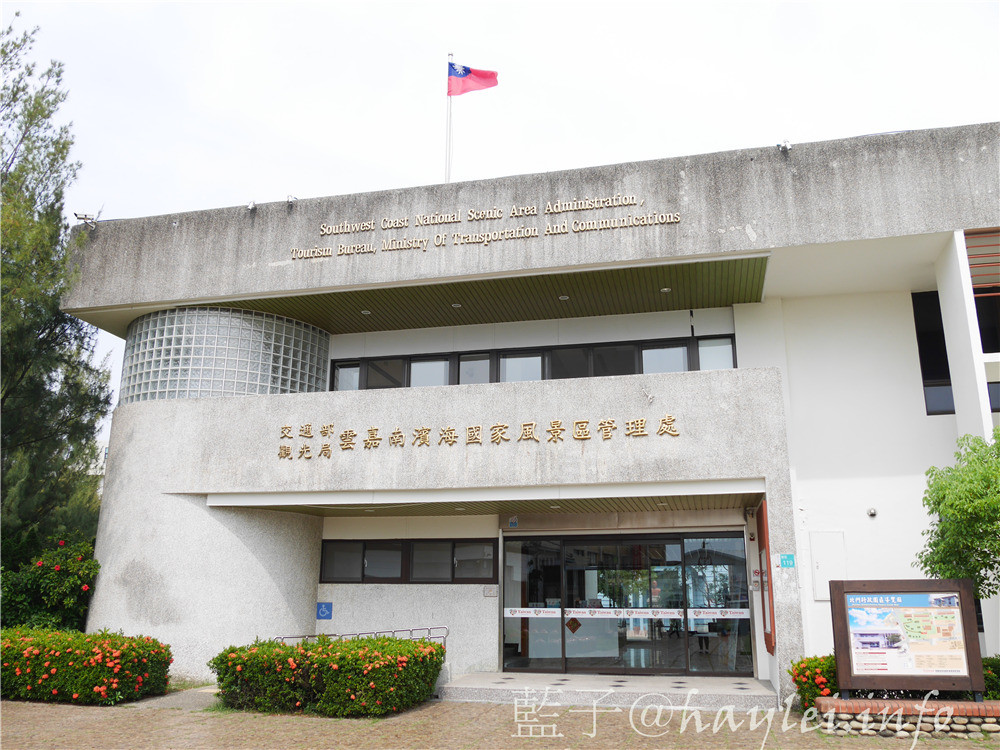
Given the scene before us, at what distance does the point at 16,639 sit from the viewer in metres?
11.4

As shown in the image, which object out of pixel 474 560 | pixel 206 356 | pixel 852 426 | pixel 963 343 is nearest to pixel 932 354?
pixel 963 343

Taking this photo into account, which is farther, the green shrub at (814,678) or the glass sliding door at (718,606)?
the glass sliding door at (718,606)

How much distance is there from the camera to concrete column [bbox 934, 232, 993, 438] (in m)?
11.0

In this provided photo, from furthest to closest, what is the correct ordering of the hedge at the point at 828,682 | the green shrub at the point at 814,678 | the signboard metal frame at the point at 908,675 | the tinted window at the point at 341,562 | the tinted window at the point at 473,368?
the tinted window at the point at 341,562, the tinted window at the point at 473,368, the green shrub at the point at 814,678, the hedge at the point at 828,682, the signboard metal frame at the point at 908,675

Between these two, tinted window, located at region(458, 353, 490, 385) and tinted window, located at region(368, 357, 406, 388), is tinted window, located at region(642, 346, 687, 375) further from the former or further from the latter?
Answer: tinted window, located at region(368, 357, 406, 388)

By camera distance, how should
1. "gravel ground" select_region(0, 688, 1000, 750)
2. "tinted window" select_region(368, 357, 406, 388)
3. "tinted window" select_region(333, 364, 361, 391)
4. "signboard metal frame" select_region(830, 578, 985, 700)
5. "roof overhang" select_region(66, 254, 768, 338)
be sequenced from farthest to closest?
"tinted window" select_region(333, 364, 361, 391) → "tinted window" select_region(368, 357, 406, 388) → "roof overhang" select_region(66, 254, 768, 338) → "signboard metal frame" select_region(830, 578, 985, 700) → "gravel ground" select_region(0, 688, 1000, 750)

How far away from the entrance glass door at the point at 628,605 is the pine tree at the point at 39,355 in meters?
8.38

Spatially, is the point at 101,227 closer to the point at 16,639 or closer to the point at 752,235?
the point at 16,639

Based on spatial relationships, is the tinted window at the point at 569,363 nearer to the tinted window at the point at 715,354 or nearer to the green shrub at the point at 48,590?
the tinted window at the point at 715,354

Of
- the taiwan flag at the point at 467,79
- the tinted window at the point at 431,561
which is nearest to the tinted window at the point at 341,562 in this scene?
the tinted window at the point at 431,561

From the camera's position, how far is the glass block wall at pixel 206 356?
13992mm

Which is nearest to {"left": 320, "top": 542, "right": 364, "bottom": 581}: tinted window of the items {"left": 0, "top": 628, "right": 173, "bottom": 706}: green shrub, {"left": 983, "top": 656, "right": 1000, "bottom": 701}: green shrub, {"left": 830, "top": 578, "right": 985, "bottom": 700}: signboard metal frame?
{"left": 0, "top": 628, "right": 173, "bottom": 706}: green shrub

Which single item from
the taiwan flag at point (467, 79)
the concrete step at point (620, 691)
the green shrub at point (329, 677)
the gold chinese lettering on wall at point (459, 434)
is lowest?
the concrete step at point (620, 691)

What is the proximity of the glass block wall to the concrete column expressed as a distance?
1100cm
